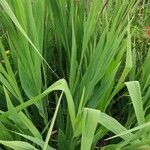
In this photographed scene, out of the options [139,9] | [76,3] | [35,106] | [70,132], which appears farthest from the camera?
[139,9]

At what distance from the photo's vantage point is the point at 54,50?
1294 millimetres

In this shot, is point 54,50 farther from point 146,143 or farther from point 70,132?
point 146,143

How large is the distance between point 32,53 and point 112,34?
0.72 feet

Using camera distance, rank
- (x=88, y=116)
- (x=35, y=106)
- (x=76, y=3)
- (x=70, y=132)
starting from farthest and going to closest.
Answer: (x=76, y=3) → (x=35, y=106) → (x=70, y=132) → (x=88, y=116)

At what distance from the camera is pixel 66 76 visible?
125cm

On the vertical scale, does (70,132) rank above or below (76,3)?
below

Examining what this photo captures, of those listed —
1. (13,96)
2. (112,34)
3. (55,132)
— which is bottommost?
(55,132)

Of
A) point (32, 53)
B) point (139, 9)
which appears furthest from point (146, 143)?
point (139, 9)

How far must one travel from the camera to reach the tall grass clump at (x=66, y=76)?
91cm

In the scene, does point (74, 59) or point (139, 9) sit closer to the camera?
point (74, 59)

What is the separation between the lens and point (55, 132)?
3.64 feet

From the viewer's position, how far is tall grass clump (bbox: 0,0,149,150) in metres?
0.91

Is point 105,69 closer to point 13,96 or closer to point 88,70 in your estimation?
point 88,70

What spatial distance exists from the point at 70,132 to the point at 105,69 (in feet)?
0.59
